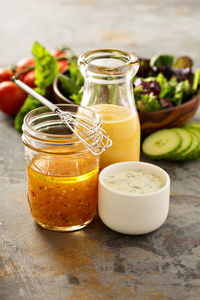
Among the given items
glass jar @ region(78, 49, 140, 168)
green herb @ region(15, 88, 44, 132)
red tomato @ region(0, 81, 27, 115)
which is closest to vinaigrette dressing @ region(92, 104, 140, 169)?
glass jar @ region(78, 49, 140, 168)

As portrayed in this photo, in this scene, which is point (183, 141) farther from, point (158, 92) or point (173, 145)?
point (158, 92)

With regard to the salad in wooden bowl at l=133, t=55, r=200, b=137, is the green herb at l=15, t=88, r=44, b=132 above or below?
below

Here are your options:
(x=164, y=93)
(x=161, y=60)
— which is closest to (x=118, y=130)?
(x=164, y=93)

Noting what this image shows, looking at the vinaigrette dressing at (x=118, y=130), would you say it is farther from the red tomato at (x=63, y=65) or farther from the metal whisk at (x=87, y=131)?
the red tomato at (x=63, y=65)

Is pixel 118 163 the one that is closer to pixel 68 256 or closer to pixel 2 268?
pixel 68 256

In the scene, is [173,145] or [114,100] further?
[173,145]

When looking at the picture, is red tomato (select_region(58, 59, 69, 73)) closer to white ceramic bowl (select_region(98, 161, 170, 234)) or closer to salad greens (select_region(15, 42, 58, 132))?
salad greens (select_region(15, 42, 58, 132))

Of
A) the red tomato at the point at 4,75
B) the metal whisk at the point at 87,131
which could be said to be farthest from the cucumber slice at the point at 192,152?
the red tomato at the point at 4,75
